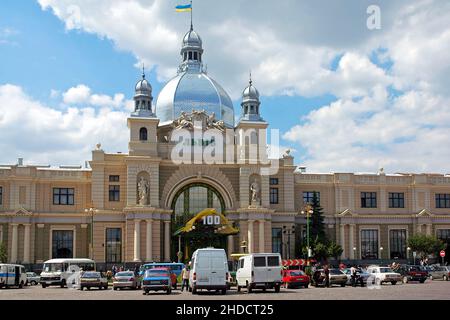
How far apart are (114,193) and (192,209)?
26.5ft

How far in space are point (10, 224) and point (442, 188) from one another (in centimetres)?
4766

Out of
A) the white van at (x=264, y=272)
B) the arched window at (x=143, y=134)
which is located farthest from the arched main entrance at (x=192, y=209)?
the white van at (x=264, y=272)

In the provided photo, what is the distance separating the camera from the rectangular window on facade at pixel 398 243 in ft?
245

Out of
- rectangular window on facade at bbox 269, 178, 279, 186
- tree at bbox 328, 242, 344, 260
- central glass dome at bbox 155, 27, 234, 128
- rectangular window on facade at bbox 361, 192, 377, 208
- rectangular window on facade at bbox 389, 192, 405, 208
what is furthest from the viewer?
rectangular window on facade at bbox 389, 192, 405, 208

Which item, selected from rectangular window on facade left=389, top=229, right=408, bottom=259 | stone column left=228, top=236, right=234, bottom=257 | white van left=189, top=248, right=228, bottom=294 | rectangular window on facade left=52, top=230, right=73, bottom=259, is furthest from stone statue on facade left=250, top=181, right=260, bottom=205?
white van left=189, top=248, right=228, bottom=294

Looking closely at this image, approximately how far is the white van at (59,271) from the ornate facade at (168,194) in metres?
10.4

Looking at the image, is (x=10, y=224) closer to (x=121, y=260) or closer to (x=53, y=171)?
(x=53, y=171)

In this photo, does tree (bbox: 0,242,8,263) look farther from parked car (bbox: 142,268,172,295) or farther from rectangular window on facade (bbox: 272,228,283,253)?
parked car (bbox: 142,268,172,295)

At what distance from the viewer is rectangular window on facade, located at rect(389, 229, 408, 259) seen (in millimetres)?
74750

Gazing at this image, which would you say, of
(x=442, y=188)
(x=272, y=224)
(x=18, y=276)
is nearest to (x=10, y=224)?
(x=18, y=276)

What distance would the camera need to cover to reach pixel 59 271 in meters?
52.3

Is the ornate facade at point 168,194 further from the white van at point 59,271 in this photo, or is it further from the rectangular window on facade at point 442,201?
the white van at point 59,271

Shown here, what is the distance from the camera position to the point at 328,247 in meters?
69.3

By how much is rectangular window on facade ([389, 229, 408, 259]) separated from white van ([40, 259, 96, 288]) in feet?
117
